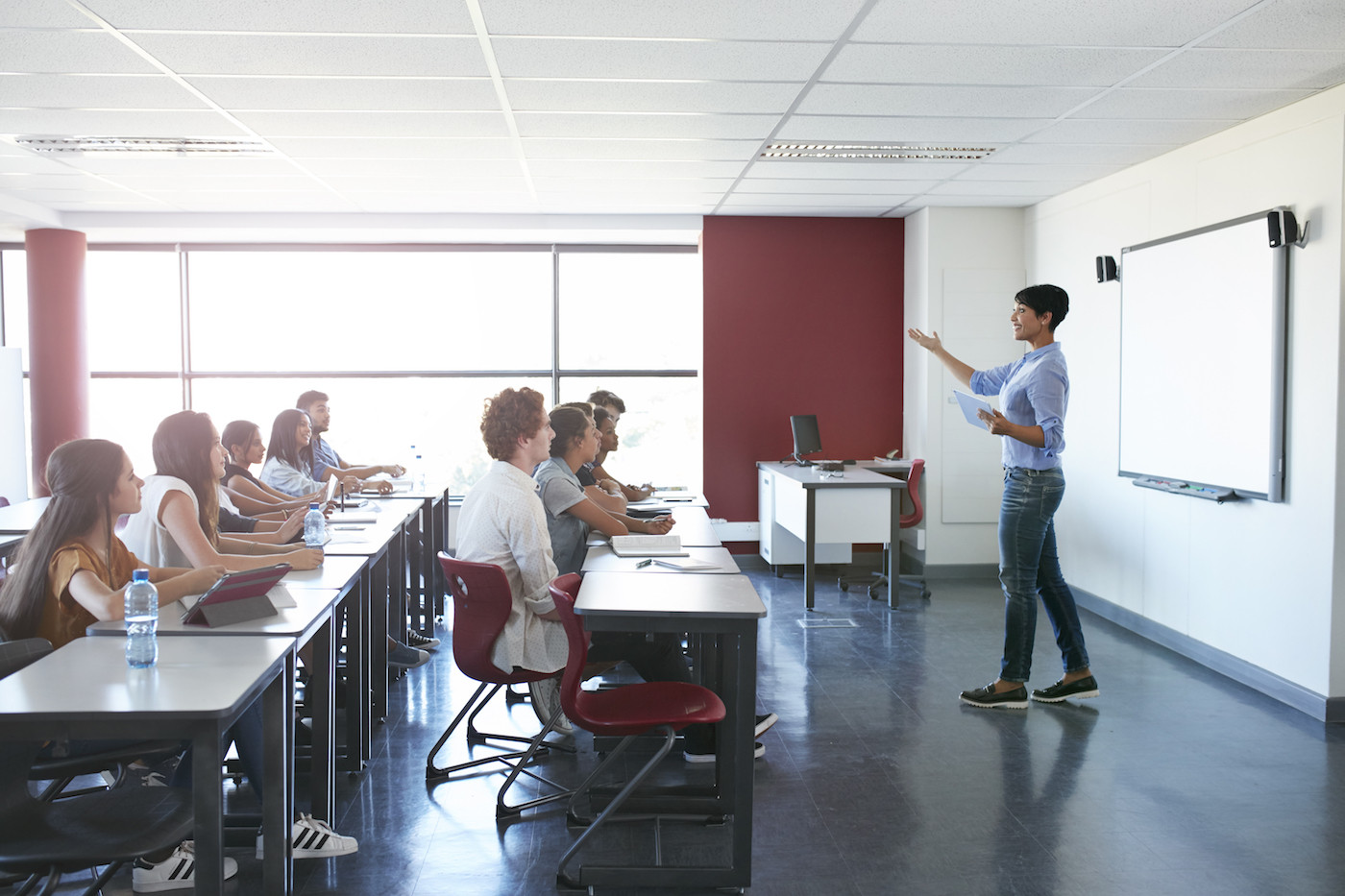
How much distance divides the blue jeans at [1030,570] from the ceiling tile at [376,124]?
3.06 metres

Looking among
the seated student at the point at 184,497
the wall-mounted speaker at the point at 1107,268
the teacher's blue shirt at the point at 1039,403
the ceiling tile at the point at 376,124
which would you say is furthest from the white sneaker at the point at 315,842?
the wall-mounted speaker at the point at 1107,268

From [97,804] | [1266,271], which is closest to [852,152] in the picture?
[1266,271]

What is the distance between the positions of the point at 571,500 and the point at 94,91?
2844 mm

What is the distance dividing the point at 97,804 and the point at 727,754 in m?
1.80

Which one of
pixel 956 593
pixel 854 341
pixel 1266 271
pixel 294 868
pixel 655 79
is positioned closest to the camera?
pixel 294 868

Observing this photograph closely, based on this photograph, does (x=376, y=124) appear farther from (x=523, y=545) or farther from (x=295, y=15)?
(x=523, y=545)

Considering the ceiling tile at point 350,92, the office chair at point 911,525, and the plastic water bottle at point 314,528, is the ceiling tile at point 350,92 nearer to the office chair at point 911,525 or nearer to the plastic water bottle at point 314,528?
the plastic water bottle at point 314,528

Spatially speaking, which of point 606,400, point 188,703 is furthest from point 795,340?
point 188,703

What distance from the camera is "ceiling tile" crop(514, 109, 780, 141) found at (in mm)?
4656

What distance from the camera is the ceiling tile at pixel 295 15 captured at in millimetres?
3268

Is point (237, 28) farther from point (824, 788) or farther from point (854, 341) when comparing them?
point (854, 341)

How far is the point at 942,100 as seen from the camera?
439 centimetres

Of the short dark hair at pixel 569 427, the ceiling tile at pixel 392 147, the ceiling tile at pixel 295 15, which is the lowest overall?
the short dark hair at pixel 569 427

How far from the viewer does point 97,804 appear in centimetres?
210
